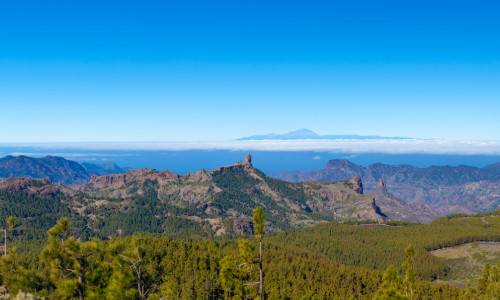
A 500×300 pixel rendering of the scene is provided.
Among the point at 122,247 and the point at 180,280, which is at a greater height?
the point at 122,247

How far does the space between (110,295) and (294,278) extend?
136 m

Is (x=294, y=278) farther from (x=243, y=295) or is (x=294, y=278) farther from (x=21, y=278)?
(x=21, y=278)

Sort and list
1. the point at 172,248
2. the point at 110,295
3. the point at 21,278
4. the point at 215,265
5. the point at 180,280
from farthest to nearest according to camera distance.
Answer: the point at 172,248
the point at 215,265
the point at 180,280
the point at 21,278
the point at 110,295

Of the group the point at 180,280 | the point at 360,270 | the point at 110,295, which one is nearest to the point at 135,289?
the point at 110,295

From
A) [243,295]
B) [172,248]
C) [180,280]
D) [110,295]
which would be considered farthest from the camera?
[172,248]

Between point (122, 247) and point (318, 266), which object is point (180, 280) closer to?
point (318, 266)

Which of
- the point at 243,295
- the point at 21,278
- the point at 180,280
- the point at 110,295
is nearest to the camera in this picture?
the point at 110,295

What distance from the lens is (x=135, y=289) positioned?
32844mm

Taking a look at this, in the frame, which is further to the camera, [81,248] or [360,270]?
[360,270]

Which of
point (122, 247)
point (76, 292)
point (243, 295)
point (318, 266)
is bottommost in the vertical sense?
point (318, 266)

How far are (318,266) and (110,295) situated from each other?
166533mm

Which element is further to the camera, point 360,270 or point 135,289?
point 360,270

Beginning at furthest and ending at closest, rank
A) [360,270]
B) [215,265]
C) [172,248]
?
[172,248]
[360,270]
[215,265]

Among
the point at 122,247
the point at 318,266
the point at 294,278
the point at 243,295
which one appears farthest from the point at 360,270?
the point at 122,247
